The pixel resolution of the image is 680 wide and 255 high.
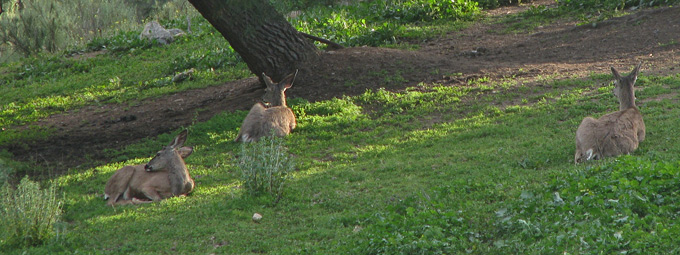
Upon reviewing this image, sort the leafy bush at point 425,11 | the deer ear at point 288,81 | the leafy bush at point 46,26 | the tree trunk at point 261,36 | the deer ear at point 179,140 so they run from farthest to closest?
the leafy bush at point 46,26, the leafy bush at point 425,11, the deer ear at point 288,81, the tree trunk at point 261,36, the deer ear at point 179,140

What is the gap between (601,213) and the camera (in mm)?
5910

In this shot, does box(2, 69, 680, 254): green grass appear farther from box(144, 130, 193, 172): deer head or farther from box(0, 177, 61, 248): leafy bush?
box(144, 130, 193, 172): deer head

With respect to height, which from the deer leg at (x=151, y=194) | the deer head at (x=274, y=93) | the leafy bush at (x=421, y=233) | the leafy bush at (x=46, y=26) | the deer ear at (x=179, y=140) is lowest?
the leafy bush at (x=46, y=26)

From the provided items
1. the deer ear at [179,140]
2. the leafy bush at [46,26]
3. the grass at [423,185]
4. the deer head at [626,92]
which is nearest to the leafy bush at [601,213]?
the grass at [423,185]

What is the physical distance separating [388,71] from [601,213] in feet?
26.3

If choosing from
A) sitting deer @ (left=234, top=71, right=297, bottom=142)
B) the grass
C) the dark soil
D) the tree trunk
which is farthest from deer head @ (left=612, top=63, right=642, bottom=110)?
the tree trunk

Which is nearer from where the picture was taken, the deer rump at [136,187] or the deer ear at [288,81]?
the deer rump at [136,187]

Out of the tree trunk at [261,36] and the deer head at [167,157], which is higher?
the tree trunk at [261,36]

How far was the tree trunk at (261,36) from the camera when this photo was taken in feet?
39.0

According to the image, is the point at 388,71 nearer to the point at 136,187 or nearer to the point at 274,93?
the point at 274,93

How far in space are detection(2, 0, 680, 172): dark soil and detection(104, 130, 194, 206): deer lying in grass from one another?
7.59 ft

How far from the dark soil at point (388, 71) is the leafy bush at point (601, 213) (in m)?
6.34

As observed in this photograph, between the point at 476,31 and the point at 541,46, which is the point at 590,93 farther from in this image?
the point at 476,31

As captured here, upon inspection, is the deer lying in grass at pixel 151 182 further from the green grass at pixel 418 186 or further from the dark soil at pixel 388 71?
the dark soil at pixel 388 71
